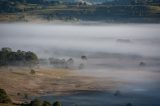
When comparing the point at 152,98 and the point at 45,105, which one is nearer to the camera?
the point at 45,105

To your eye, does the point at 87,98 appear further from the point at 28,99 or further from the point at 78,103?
the point at 28,99

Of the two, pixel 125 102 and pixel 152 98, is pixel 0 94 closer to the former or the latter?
pixel 125 102

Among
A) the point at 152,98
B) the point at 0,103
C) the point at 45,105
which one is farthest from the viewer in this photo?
the point at 152,98

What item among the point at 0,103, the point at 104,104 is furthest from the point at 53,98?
the point at 0,103

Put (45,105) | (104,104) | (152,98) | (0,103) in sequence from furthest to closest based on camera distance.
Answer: (152,98) → (104,104) → (0,103) → (45,105)

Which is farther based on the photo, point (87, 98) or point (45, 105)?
point (87, 98)

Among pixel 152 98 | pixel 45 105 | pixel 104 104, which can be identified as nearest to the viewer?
pixel 45 105

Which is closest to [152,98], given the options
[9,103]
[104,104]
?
[104,104]
